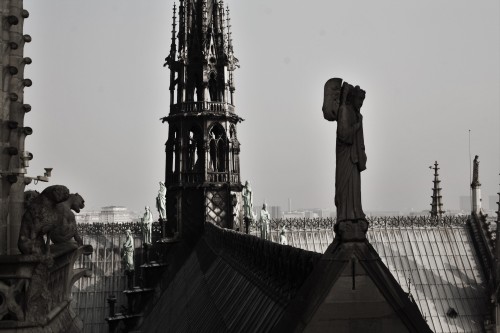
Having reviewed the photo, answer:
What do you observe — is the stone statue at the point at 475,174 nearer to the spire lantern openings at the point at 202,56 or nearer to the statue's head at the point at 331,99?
the spire lantern openings at the point at 202,56

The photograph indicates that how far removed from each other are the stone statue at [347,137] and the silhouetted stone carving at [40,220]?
433cm

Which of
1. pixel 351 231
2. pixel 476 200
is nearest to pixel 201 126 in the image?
pixel 476 200

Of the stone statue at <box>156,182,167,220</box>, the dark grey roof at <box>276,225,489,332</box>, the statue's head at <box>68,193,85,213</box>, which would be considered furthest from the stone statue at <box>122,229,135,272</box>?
the statue's head at <box>68,193,85,213</box>

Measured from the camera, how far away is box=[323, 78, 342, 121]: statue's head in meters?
9.50

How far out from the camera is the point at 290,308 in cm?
973

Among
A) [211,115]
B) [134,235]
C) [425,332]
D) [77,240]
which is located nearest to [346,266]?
[425,332]

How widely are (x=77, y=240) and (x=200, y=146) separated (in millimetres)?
29094

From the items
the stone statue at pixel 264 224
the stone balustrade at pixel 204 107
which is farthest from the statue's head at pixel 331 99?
the stone statue at pixel 264 224

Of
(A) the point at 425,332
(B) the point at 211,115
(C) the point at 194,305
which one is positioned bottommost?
(C) the point at 194,305

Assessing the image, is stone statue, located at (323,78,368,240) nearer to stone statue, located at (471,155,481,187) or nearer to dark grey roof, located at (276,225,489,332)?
dark grey roof, located at (276,225,489,332)

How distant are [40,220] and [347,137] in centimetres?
477

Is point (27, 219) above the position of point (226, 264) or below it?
above

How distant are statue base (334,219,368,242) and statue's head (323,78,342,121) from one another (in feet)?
4.77

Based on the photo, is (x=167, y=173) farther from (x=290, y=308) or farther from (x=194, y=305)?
(x=290, y=308)
